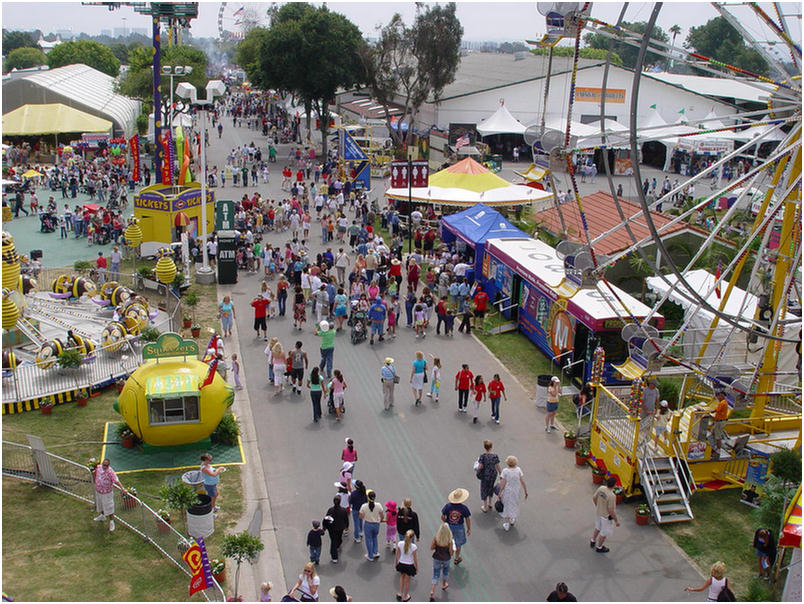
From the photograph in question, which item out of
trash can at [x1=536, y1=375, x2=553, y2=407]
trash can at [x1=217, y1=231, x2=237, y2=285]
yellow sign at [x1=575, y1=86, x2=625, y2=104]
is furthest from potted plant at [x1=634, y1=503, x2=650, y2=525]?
yellow sign at [x1=575, y1=86, x2=625, y2=104]

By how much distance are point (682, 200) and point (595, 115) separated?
17.6 metres

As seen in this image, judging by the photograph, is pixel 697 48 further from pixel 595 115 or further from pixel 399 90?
pixel 399 90

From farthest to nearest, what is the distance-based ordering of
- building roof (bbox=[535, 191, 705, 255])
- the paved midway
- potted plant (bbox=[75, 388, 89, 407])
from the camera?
1. building roof (bbox=[535, 191, 705, 255])
2. potted plant (bbox=[75, 388, 89, 407])
3. the paved midway

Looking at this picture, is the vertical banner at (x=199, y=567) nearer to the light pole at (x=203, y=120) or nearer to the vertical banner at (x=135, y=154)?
the light pole at (x=203, y=120)

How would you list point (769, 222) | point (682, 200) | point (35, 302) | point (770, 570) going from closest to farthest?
point (770, 570) → point (769, 222) → point (35, 302) → point (682, 200)

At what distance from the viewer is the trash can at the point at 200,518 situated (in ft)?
40.7

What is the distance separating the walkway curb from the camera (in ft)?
38.4

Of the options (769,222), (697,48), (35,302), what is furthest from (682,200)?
(697,48)

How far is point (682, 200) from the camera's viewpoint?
4081cm

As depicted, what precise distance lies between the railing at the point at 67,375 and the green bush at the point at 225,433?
3637 mm

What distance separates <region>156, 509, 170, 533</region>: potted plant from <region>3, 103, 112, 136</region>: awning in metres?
45.6

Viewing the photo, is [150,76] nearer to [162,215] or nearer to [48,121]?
[48,121]

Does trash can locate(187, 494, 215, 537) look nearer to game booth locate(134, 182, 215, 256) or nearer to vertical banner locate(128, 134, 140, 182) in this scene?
game booth locate(134, 182, 215, 256)

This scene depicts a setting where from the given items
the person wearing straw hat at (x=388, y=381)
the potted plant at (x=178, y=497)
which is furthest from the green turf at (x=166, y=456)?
the person wearing straw hat at (x=388, y=381)
